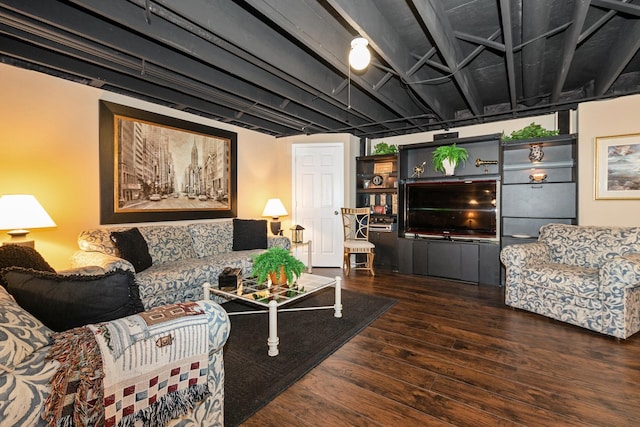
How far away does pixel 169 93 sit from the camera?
12.0ft

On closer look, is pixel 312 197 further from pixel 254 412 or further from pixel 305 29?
pixel 254 412

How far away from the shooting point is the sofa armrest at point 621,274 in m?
2.43

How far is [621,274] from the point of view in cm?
248

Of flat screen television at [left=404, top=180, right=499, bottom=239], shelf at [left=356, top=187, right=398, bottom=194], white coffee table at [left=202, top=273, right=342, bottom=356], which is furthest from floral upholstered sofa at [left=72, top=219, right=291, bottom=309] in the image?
flat screen television at [left=404, top=180, right=499, bottom=239]

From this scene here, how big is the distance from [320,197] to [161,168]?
2675 millimetres

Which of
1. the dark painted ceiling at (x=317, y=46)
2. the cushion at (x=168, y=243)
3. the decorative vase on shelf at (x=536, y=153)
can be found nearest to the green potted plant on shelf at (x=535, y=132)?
the decorative vase on shelf at (x=536, y=153)

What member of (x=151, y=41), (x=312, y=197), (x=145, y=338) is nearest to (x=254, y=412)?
(x=145, y=338)

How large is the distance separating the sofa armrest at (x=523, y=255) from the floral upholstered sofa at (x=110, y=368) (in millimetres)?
3195

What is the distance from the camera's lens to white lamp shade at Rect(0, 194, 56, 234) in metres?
2.25

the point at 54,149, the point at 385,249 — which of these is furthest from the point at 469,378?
the point at 54,149

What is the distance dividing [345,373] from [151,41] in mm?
3322

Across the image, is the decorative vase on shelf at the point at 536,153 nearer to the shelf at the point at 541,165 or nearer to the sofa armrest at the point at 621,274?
the shelf at the point at 541,165

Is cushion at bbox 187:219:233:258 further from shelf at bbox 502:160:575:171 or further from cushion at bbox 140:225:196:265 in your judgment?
shelf at bbox 502:160:575:171

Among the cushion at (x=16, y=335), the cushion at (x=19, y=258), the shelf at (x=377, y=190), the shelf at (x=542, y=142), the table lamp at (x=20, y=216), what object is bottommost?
the cushion at (x=16, y=335)
